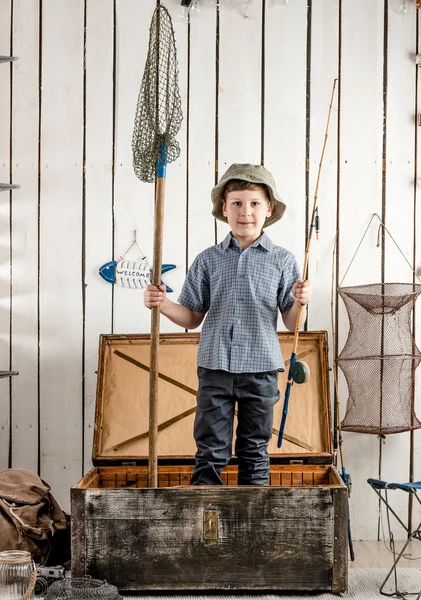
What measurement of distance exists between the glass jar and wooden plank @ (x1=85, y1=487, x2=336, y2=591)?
0.33m

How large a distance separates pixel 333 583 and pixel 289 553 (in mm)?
181

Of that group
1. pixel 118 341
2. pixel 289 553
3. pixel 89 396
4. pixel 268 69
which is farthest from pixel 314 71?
pixel 289 553

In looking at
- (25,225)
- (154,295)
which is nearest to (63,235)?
(25,225)

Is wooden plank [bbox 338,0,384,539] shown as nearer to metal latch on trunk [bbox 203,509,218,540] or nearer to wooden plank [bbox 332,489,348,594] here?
wooden plank [bbox 332,489,348,594]

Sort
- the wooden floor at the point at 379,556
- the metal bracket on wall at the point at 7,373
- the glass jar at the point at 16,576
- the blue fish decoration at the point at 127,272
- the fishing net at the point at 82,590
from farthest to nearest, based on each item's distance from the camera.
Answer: the blue fish decoration at the point at 127,272 < the metal bracket on wall at the point at 7,373 < the wooden floor at the point at 379,556 < the fishing net at the point at 82,590 < the glass jar at the point at 16,576

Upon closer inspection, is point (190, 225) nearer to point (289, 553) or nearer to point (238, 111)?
point (238, 111)

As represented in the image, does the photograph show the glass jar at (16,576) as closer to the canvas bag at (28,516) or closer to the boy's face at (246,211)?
the canvas bag at (28,516)

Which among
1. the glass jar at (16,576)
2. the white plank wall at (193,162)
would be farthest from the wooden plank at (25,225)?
the glass jar at (16,576)

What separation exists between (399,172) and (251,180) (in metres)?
1.09

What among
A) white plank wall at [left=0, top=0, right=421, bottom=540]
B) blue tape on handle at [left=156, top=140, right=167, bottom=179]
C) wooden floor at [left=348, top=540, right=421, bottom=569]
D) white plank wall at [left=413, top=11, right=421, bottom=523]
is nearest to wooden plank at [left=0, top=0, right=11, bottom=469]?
white plank wall at [left=0, top=0, right=421, bottom=540]

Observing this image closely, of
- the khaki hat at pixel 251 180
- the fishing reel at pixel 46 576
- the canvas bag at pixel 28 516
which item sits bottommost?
the fishing reel at pixel 46 576

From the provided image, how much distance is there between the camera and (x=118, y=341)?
3.54m

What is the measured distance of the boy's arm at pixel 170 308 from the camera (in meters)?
2.85

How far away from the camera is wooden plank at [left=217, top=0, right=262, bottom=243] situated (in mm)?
3717
